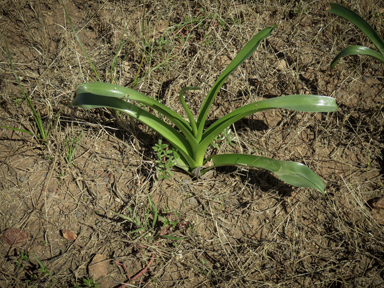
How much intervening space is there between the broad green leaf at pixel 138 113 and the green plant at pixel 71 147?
0.48 meters

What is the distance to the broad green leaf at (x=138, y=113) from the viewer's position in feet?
5.21

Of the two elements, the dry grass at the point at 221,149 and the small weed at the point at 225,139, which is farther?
the small weed at the point at 225,139

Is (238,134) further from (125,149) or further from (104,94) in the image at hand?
(104,94)

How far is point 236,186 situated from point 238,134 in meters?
0.42

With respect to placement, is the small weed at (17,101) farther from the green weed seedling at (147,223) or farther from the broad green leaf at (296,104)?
the broad green leaf at (296,104)

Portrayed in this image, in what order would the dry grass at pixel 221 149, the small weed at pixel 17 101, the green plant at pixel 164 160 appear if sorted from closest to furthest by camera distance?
the dry grass at pixel 221 149 → the green plant at pixel 164 160 → the small weed at pixel 17 101

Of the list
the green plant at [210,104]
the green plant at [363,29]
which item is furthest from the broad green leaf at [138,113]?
the green plant at [363,29]

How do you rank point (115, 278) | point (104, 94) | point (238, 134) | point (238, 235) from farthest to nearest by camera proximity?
1. point (238, 134)
2. point (238, 235)
3. point (115, 278)
4. point (104, 94)

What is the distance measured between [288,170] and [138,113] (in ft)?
3.12

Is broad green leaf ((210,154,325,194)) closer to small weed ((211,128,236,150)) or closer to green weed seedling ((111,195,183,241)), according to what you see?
small weed ((211,128,236,150))

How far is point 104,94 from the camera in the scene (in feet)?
4.97

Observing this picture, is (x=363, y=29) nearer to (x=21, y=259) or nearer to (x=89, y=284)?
(x=89, y=284)

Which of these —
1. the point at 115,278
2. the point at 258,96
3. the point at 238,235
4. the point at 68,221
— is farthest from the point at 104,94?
the point at 258,96

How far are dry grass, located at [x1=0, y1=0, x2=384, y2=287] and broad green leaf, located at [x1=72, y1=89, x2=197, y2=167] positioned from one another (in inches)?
9.2
